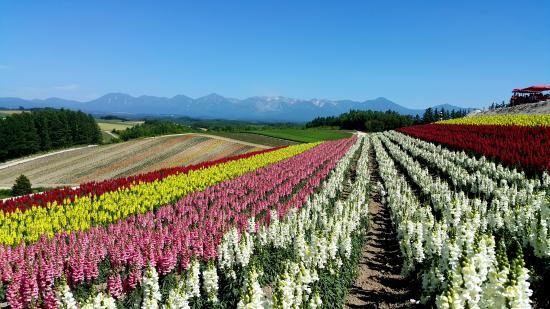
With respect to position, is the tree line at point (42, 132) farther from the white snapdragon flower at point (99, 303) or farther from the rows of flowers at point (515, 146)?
the white snapdragon flower at point (99, 303)

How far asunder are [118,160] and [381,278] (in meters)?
49.5

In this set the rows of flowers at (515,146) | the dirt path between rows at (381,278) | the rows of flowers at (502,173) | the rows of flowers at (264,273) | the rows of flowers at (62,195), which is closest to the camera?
the rows of flowers at (264,273)

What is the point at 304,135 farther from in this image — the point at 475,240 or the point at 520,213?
the point at 475,240

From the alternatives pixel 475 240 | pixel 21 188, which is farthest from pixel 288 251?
pixel 21 188

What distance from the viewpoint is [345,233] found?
11.2 meters

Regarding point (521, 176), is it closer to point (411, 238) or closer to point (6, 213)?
point (411, 238)

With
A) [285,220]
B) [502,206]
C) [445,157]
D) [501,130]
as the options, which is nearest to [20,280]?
[285,220]

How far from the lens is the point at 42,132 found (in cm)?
8650

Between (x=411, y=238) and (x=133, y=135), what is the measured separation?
94051 mm

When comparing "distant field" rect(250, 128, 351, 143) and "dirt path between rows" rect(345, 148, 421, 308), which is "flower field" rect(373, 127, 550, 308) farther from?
"distant field" rect(250, 128, 351, 143)

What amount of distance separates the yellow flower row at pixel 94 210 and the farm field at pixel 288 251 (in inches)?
3.9

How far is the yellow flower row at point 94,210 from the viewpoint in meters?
15.5

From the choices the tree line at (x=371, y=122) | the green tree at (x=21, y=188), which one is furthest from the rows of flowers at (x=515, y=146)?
the tree line at (x=371, y=122)

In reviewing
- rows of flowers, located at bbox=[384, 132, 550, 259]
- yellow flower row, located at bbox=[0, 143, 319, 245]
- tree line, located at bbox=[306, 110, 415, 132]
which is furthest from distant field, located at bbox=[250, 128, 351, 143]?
rows of flowers, located at bbox=[384, 132, 550, 259]
